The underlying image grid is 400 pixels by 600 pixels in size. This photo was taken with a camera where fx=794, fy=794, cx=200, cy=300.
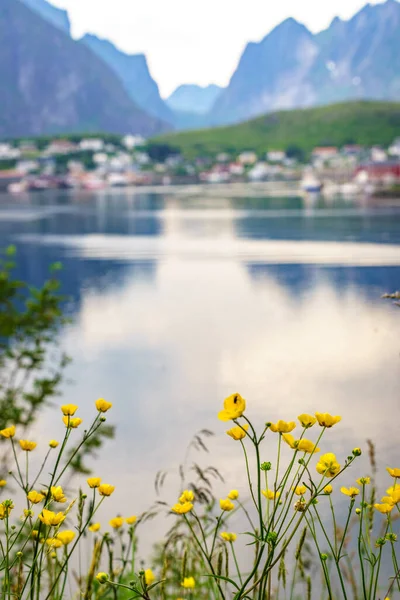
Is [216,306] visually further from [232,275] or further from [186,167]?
[186,167]

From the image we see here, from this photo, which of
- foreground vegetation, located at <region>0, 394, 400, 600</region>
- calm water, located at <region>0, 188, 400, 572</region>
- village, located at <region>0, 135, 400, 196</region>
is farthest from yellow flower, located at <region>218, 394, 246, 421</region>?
village, located at <region>0, 135, 400, 196</region>

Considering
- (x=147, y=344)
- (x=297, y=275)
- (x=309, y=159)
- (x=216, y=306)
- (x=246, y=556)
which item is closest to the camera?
(x=246, y=556)

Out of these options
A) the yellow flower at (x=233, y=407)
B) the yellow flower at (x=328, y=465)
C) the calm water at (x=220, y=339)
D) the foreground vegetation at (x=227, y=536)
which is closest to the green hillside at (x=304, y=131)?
the calm water at (x=220, y=339)

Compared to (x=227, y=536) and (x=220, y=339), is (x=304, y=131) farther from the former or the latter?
(x=227, y=536)

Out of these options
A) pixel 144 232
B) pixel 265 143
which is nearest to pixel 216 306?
pixel 144 232

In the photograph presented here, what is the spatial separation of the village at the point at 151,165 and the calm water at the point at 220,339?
72130 mm

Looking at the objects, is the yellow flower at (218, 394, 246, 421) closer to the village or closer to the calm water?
the calm water

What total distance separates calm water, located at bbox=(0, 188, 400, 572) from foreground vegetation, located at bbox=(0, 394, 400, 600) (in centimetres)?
55

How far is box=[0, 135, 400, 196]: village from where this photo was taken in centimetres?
10888

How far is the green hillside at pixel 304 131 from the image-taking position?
5433 inches

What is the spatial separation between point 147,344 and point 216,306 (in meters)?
3.68

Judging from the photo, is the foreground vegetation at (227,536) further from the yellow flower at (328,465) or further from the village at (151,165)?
the village at (151,165)

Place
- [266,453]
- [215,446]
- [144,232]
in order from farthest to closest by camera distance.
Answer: [144,232], [215,446], [266,453]

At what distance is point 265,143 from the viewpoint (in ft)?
472
